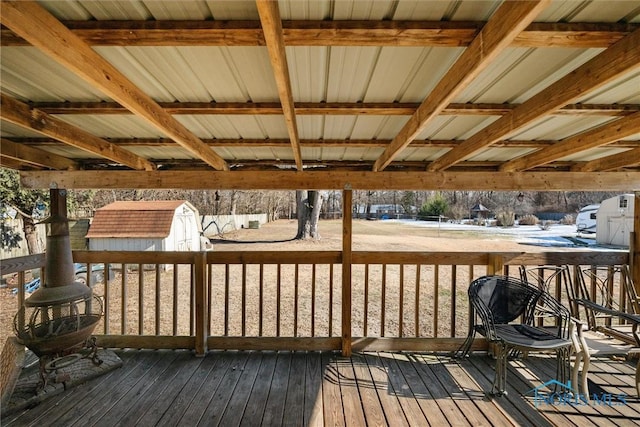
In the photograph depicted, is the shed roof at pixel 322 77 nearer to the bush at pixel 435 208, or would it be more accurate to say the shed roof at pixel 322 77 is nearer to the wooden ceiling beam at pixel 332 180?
the wooden ceiling beam at pixel 332 180

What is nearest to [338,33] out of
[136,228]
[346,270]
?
[346,270]

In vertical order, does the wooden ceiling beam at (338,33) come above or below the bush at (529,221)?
above

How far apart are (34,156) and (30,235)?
369 inches

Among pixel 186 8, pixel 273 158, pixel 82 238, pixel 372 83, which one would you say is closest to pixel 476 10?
pixel 372 83

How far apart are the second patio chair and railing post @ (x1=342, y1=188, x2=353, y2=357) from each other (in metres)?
1.12

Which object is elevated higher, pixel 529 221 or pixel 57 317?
pixel 57 317

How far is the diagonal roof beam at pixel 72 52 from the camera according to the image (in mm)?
974

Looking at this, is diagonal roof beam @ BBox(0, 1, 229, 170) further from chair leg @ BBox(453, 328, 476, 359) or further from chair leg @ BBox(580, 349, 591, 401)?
chair leg @ BBox(580, 349, 591, 401)

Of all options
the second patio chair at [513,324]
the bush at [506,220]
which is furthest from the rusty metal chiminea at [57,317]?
the bush at [506,220]

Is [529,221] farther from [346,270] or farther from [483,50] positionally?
[483,50]

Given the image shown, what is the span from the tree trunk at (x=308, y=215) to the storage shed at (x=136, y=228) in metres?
6.44

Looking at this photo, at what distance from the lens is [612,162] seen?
9.78 ft

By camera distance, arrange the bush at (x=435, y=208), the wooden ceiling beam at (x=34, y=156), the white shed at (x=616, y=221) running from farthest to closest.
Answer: the bush at (x=435, y=208), the white shed at (x=616, y=221), the wooden ceiling beam at (x=34, y=156)

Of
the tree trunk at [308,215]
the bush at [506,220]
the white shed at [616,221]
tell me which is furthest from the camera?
the bush at [506,220]
